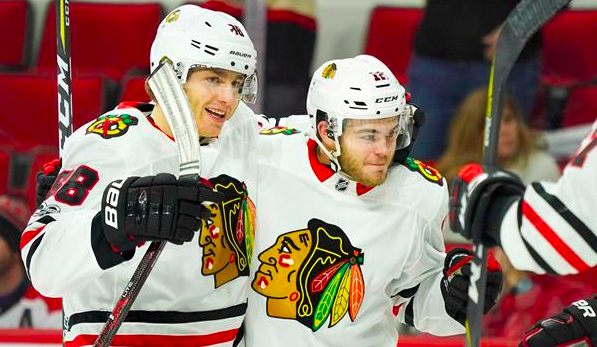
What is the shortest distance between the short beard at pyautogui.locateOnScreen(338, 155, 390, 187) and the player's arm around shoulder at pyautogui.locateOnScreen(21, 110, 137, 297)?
52 centimetres

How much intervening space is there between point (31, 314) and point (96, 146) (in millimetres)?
1471

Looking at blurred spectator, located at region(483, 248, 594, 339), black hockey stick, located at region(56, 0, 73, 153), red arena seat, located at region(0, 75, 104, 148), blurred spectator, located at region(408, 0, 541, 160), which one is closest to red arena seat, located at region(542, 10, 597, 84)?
blurred spectator, located at region(408, 0, 541, 160)

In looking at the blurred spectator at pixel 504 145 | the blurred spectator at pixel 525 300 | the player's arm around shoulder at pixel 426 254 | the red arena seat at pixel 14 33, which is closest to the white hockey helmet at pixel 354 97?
the player's arm around shoulder at pixel 426 254

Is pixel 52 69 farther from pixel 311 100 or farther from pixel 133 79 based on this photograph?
pixel 311 100

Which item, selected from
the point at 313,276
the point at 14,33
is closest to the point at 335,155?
the point at 313,276

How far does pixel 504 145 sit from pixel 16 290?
1653 mm

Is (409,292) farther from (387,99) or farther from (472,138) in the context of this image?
(472,138)

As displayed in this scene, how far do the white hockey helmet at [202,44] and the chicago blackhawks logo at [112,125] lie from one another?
12 cm

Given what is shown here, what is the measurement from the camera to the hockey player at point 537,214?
6.56ft

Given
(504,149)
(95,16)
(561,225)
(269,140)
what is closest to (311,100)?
(269,140)

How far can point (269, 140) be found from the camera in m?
2.84

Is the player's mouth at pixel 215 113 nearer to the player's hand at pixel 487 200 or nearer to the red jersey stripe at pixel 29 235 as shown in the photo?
the red jersey stripe at pixel 29 235

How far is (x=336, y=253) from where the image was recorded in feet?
9.02

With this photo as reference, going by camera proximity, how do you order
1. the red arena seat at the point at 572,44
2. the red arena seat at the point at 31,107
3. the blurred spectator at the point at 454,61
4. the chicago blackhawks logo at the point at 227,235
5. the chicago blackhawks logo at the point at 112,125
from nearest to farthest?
the chicago blackhawks logo at the point at 112,125
the chicago blackhawks logo at the point at 227,235
the blurred spectator at the point at 454,61
the red arena seat at the point at 31,107
the red arena seat at the point at 572,44
